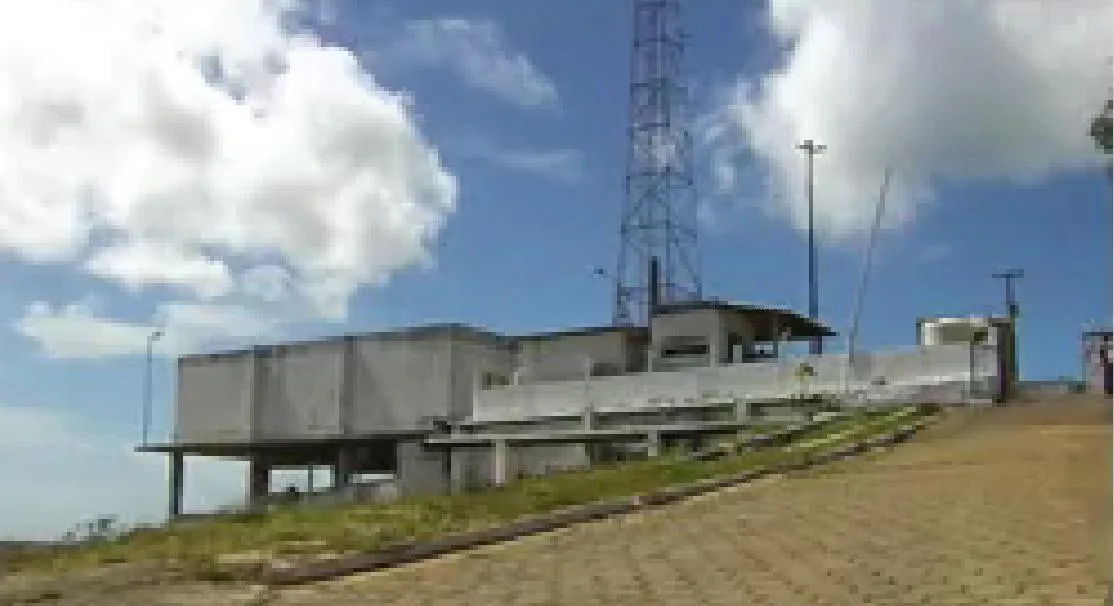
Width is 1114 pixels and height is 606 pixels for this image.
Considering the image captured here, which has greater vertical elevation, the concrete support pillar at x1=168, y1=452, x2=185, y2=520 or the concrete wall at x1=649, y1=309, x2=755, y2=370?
the concrete wall at x1=649, y1=309, x2=755, y2=370

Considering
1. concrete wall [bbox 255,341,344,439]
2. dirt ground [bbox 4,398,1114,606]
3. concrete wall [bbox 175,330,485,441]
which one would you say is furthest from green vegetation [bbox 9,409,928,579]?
concrete wall [bbox 255,341,344,439]

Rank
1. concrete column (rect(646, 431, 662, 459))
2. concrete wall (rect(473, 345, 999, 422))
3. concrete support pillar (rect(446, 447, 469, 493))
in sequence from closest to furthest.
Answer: concrete wall (rect(473, 345, 999, 422)), concrete column (rect(646, 431, 662, 459)), concrete support pillar (rect(446, 447, 469, 493))

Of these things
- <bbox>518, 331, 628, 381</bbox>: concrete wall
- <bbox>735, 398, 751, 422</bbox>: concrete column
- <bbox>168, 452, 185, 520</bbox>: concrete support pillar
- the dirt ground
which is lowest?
<bbox>168, 452, 185, 520</bbox>: concrete support pillar

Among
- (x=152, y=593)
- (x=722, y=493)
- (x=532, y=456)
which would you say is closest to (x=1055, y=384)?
→ (x=532, y=456)

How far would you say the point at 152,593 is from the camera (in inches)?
392

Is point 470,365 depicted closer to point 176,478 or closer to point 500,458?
point 500,458

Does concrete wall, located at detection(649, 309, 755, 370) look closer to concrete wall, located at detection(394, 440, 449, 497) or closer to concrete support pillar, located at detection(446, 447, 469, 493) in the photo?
concrete support pillar, located at detection(446, 447, 469, 493)

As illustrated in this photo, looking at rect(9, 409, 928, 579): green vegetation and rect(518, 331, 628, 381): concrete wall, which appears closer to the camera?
rect(9, 409, 928, 579): green vegetation

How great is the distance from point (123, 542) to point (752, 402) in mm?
19866

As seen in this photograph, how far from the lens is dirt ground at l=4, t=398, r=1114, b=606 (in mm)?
8281

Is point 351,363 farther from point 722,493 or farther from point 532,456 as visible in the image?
point 722,493

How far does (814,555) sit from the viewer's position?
32.2 ft

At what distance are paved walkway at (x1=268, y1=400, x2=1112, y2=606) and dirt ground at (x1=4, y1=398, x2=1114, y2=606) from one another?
0.02m

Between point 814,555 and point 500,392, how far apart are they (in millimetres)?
30046
